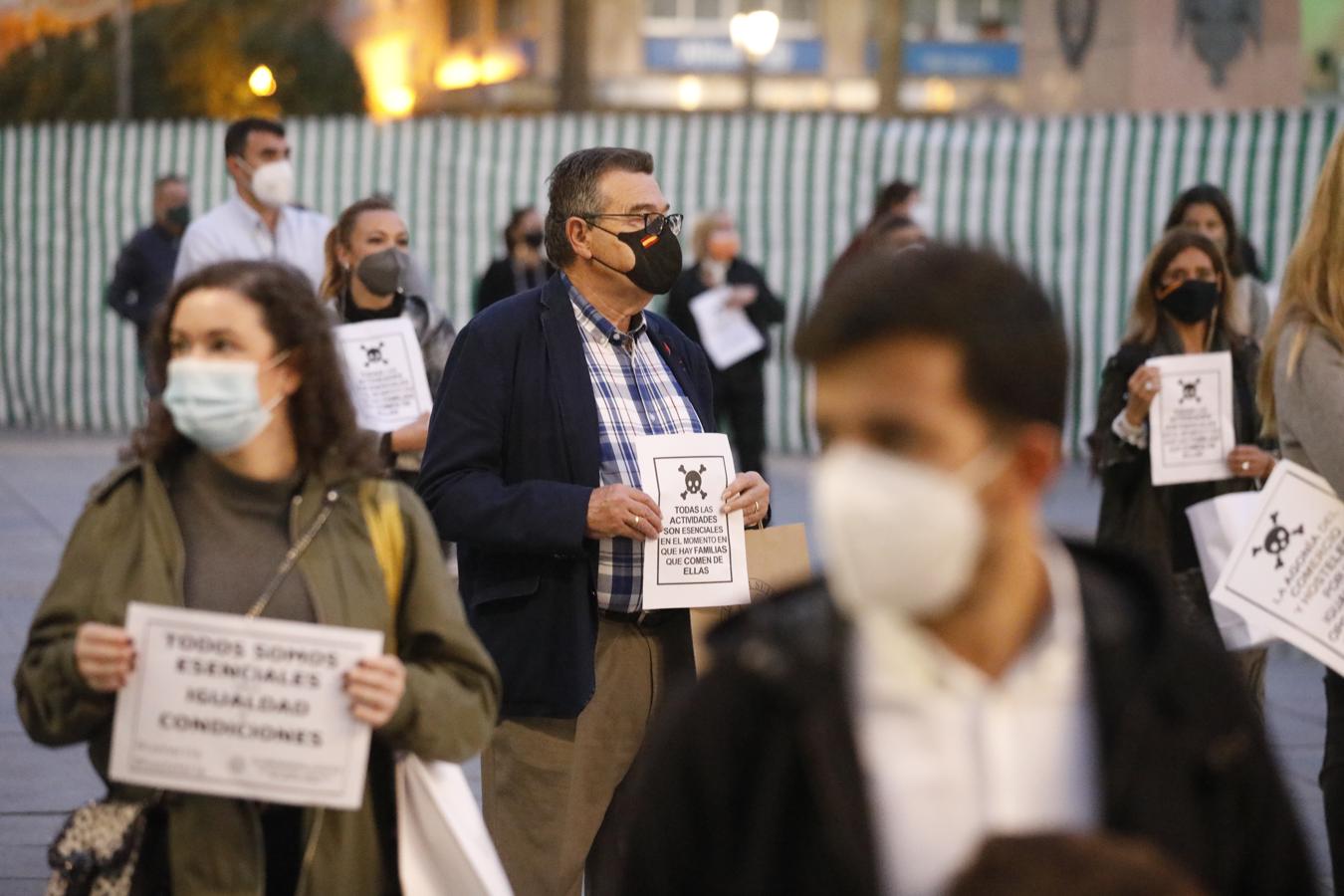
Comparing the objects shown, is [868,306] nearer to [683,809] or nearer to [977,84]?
[683,809]

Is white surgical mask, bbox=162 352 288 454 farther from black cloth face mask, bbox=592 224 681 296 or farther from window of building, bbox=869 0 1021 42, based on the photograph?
window of building, bbox=869 0 1021 42

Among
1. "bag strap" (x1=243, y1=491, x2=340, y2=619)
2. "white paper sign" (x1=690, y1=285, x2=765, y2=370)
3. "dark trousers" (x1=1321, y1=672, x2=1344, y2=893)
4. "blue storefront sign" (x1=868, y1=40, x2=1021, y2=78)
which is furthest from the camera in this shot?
"blue storefront sign" (x1=868, y1=40, x2=1021, y2=78)

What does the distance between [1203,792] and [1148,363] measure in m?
4.45

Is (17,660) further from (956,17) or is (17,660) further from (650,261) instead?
(956,17)

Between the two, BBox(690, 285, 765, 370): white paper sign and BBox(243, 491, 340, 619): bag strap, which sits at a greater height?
BBox(243, 491, 340, 619): bag strap

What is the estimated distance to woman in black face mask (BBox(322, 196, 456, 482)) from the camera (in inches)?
277

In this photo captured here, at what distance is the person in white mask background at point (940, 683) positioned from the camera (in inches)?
83.7

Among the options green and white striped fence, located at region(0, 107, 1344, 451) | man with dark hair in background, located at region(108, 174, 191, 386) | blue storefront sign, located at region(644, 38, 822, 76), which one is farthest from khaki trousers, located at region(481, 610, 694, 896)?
blue storefront sign, located at region(644, 38, 822, 76)

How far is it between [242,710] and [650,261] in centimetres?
181

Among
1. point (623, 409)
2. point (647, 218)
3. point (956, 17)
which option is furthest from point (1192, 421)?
point (956, 17)

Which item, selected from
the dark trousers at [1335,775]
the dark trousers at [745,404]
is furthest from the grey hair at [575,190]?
the dark trousers at [745,404]

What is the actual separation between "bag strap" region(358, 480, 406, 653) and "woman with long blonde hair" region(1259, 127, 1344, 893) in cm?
224

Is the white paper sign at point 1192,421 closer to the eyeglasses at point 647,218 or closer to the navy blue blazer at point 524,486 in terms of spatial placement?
the eyeglasses at point 647,218

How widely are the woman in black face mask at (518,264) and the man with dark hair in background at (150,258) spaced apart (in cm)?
180
